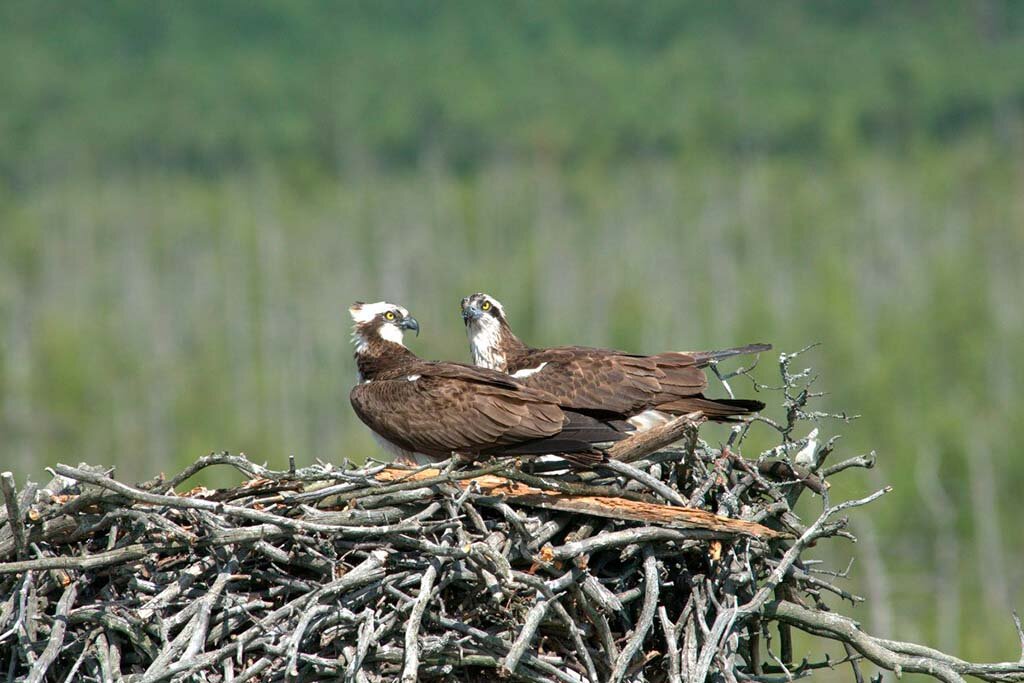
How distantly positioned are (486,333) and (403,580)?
2.94 m

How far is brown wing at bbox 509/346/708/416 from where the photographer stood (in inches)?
301

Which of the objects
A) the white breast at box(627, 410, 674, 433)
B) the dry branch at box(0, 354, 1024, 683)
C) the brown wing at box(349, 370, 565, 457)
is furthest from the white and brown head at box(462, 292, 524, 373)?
the dry branch at box(0, 354, 1024, 683)

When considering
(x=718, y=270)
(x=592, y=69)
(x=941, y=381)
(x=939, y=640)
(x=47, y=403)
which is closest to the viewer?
(x=939, y=640)

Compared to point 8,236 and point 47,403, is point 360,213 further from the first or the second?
point 47,403

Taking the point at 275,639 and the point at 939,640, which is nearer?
the point at 275,639

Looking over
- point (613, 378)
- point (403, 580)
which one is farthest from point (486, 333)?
point (403, 580)

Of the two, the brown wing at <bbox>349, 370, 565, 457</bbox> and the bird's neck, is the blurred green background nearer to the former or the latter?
the bird's neck

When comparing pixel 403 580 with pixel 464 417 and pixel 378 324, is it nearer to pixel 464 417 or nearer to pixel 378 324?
pixel 464 417

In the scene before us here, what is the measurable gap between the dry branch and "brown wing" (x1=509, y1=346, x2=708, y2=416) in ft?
5.38

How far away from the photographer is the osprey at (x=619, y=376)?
7609mm

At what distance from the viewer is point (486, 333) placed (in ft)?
27.4

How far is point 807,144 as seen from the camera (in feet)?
225

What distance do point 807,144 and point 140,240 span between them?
30.0 metres

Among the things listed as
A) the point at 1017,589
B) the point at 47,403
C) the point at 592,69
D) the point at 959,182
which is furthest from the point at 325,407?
the point at 592,69
